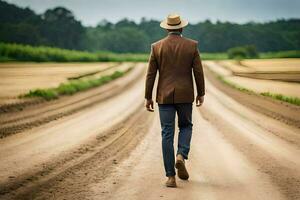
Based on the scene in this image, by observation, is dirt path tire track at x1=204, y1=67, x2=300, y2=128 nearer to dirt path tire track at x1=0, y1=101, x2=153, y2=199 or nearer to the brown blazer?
dirt path tire track at x1=0, y1=101, x2=153, y2=199

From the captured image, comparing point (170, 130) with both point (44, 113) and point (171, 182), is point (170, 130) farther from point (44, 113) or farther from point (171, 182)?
point (44, 113)

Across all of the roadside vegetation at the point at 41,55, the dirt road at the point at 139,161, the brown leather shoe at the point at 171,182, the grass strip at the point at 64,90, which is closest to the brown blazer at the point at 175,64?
the brown leather shoe at the point at 171,182

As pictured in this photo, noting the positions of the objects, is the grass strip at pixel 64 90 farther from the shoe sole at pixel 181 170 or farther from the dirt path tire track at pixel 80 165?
the shoe sole at pixel 181 170

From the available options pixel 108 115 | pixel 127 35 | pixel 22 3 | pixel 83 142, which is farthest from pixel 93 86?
pixel 127 35

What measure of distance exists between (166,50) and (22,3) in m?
100

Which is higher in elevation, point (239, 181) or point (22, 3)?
point (22, 3)

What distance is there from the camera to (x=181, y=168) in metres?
7.54

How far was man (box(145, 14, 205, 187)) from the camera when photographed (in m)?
7.45

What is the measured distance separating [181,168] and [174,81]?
1132mm

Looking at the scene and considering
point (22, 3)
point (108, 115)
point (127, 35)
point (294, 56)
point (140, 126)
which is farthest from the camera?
point (127, 35)

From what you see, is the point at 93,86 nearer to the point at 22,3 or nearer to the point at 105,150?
the point at 105,150

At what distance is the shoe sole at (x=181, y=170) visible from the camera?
7.51 meters

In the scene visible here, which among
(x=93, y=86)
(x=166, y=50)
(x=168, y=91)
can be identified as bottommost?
(x=93, y=86)

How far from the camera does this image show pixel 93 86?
2964cm
